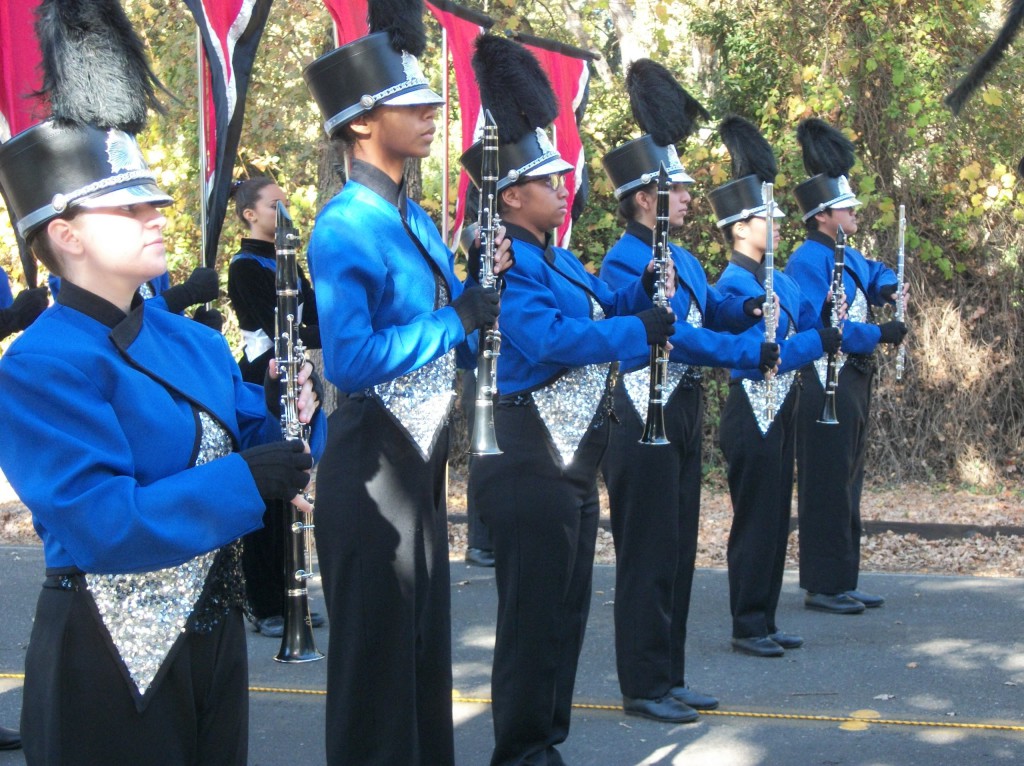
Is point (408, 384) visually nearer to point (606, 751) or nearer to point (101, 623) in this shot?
point (101, 623)

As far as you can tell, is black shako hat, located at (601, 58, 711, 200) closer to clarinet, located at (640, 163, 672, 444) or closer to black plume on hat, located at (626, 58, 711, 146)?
black plume on hat, located at (626, 58, 711, 146)

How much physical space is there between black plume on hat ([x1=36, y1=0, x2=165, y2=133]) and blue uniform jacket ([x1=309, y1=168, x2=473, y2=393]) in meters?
0.89

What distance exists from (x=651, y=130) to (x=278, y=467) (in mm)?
3627

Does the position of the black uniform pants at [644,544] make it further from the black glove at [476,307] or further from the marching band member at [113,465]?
the marching band member at [113,465]

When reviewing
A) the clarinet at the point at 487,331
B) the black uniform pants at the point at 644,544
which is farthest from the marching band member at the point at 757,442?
the clarinet at the point at 487,331

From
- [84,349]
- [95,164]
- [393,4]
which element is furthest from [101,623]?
[393,4]

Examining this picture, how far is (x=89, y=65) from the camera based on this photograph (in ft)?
9.18

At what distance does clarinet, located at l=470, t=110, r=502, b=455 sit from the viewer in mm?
4094

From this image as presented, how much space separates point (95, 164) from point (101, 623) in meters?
0.93

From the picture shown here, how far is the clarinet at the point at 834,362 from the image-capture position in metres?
7.10

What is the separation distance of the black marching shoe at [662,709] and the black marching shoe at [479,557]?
3295mm

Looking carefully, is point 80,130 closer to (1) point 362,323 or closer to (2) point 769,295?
(1) point 362,323

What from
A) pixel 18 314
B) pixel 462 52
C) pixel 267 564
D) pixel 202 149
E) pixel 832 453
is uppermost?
pixel 462 52

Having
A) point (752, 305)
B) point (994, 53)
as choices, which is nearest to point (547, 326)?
point (994, 53)
